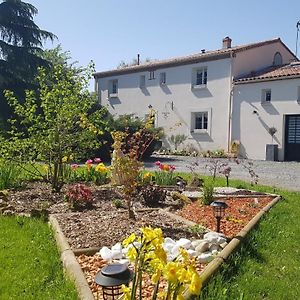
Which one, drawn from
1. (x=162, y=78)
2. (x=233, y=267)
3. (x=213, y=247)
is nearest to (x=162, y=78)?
(x=162, y=78)

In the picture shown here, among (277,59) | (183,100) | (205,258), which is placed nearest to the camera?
(205,258)

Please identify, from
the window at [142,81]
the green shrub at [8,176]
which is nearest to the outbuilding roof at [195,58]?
the window at [142,81]

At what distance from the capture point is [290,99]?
65.3 ft

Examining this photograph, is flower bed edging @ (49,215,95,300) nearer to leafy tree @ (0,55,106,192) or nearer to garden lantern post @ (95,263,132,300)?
garden lantern post @ (95,263,132,300)

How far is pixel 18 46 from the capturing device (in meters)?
20.5

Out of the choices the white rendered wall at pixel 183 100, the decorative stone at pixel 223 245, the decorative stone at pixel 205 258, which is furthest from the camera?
the white rendered wall at pixel 183 100

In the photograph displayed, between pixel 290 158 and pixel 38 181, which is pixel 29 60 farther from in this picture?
pixel 290 158

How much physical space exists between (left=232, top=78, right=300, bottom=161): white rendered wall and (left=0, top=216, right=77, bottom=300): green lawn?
17.3 metres

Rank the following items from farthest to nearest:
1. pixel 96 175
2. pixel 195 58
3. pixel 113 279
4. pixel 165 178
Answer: pixel 195 58, pixel 96 175, pixel 165 178, pixel 113 279

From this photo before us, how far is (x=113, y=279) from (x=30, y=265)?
1.67 metres

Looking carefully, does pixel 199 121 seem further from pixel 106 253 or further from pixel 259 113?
pixel 106 253

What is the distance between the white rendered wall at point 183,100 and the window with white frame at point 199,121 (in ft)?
0.89

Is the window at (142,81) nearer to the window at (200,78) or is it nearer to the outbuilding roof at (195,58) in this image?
the outbuilding roof at (195,58)

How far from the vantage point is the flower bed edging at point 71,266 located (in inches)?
116
